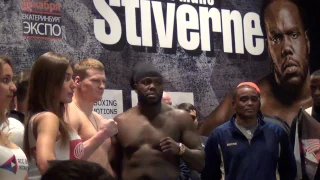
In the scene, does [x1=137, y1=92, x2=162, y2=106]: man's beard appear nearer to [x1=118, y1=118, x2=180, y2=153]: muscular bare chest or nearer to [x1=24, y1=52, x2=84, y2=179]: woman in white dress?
[x1=118, y1=118, x2=180, y2=153]: muscular bare chest

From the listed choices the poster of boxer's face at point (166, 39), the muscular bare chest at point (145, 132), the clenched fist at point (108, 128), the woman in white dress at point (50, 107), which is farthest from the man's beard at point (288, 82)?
the woman in white dress at point (50, 107)

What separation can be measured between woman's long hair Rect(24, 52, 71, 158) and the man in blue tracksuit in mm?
1208

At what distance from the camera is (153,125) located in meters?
3.22

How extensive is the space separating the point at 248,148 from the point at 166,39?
2163mm

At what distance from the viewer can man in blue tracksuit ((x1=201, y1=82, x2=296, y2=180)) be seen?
3271mm

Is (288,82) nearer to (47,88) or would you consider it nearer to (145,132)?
(145,132)

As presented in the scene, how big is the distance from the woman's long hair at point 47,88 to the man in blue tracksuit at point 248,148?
121 centimetres

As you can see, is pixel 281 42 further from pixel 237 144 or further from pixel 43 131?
pixel 43 131

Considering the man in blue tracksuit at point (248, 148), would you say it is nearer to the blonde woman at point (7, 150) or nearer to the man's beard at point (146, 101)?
the man's beard at point (146, 101)

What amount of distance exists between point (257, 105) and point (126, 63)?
1.84 m

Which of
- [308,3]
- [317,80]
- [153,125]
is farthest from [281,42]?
[153,125]

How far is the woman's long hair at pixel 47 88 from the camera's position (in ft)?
7.92

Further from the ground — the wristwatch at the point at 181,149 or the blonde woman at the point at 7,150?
the blonde woman at the point at 7,150

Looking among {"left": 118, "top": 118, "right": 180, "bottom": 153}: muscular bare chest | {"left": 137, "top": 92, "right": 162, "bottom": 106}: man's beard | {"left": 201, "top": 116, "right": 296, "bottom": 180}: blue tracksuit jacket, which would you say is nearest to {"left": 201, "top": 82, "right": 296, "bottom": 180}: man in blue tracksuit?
{"left": 201, "top": 116, "right": 296, "bottom": 180}: blue tracksuit jacket
